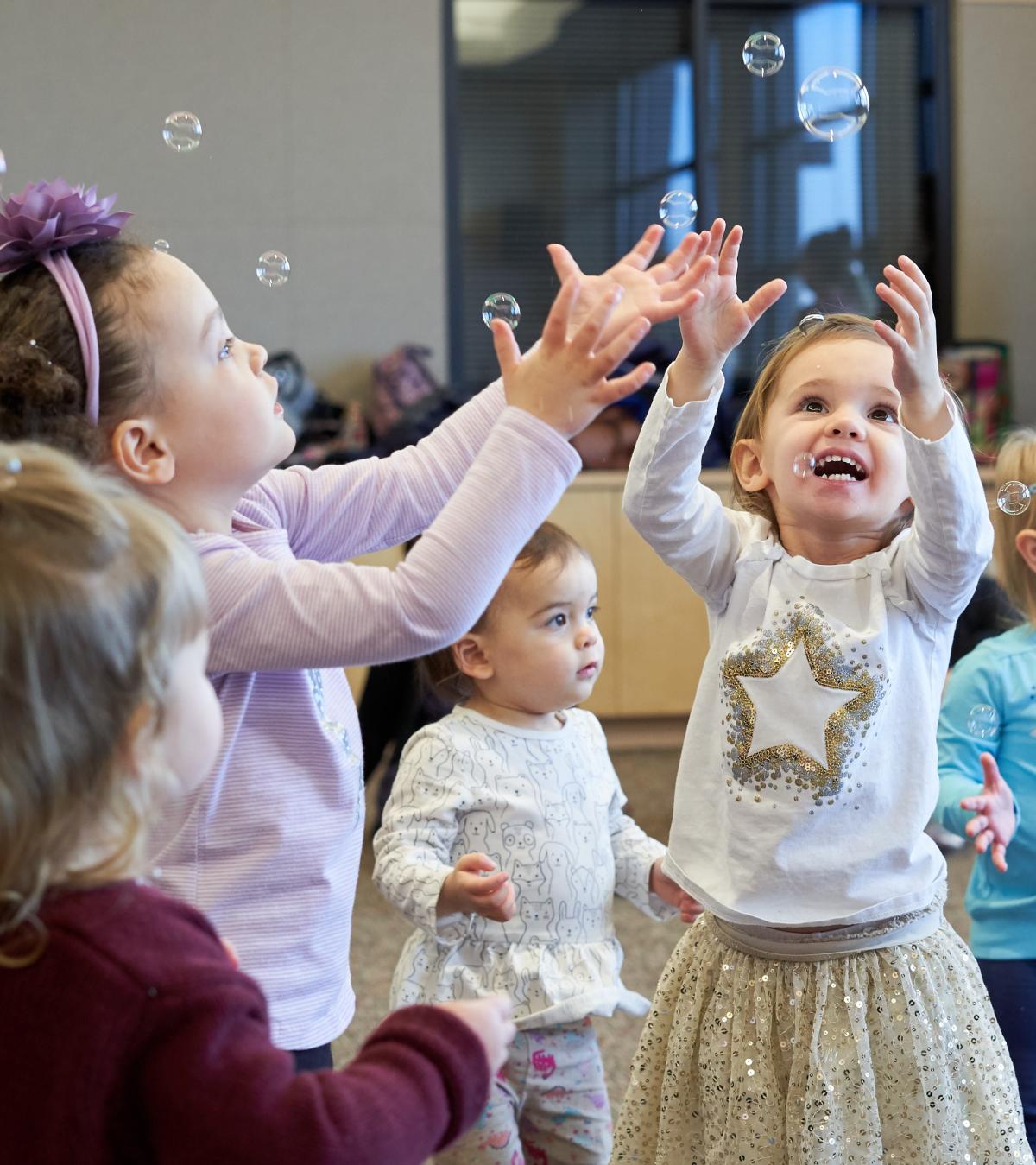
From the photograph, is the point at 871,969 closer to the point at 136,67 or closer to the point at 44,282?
the point at 44,282

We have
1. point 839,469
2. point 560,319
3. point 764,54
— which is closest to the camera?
point 560,319

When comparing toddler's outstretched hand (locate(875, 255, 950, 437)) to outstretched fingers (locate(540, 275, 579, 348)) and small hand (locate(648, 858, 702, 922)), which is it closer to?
outstretched fingers (locate(540, 275, 579, 348))

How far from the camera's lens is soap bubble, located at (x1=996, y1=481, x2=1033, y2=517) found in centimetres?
147

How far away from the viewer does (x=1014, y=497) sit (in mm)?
1476

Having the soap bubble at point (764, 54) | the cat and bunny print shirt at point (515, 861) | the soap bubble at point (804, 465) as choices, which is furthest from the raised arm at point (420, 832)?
the soap bubble at point (764, 54)

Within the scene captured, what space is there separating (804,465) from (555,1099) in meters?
0.71

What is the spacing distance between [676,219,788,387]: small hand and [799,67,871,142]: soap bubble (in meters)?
0.50

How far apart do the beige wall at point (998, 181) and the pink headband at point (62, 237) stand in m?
4.25

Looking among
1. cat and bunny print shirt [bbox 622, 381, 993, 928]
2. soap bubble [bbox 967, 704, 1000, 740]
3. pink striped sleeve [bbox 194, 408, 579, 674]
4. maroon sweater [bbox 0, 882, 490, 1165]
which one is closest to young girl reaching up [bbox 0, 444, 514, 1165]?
maroon sweater [bbox 0, 882, 490, 1165]

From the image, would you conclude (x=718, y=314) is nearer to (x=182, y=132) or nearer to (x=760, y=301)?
(x=760, y=301)

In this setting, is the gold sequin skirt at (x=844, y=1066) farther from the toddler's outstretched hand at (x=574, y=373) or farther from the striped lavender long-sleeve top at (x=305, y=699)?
the toddler's outstretched hand at (x=574, y=373)

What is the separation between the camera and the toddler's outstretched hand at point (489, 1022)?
2.49 ft

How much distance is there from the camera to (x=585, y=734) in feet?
5.26

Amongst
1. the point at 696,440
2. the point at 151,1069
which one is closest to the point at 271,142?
the point at 696,440
